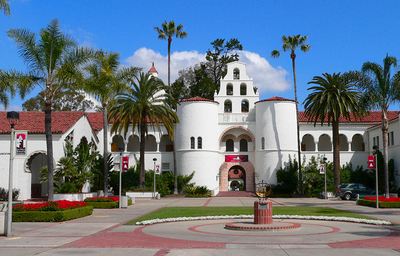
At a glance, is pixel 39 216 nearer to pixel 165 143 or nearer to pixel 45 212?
pixel 45 212

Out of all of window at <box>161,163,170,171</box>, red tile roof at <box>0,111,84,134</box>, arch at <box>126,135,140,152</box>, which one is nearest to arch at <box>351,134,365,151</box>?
window at <box>161,163,170,171</box>

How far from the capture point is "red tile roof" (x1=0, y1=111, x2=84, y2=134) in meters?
44.3

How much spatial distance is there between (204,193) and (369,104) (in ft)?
72.6

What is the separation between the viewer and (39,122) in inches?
1802

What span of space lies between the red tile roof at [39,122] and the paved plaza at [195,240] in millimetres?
23237

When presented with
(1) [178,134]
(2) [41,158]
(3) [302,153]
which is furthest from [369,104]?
(2) [41,158]

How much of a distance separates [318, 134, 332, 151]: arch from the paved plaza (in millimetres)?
42415

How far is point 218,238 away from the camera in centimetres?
1667

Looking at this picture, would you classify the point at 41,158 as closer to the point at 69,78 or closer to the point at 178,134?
the point at 178,134

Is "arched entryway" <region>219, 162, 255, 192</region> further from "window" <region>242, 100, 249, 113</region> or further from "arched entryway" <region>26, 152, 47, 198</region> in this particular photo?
"arched entryway" <region>26, 152, 47, 198</region>

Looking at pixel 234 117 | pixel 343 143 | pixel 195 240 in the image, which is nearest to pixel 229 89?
pixel 234 117

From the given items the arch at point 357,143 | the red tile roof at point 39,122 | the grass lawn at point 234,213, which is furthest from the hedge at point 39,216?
the arch at point 357,143

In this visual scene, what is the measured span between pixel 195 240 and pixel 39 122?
109 feet

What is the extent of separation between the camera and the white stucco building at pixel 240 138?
188ft
